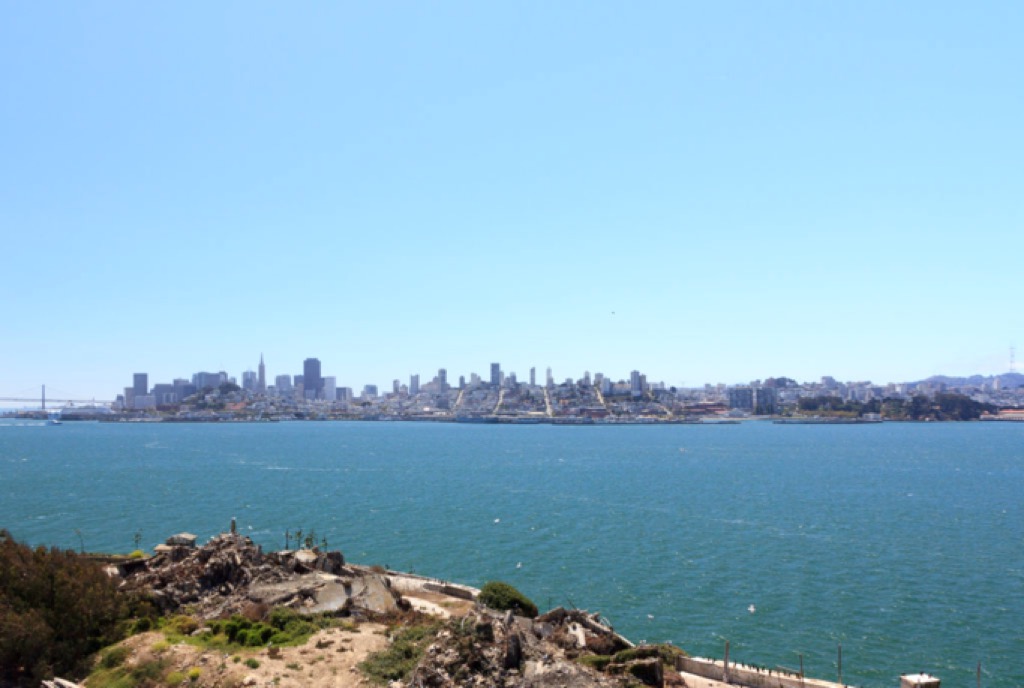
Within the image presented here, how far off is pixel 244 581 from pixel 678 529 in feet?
123

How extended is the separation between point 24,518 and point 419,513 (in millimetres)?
34245

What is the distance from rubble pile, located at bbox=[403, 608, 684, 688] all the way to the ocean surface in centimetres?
1104

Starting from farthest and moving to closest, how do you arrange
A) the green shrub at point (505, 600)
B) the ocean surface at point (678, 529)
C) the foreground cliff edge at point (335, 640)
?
the ocean surface at point (678, 529) → the green shrub at point (505, 600) → the foreground cliff edge at point (335, 640)

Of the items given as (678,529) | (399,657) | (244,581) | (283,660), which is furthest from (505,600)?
(678,529)

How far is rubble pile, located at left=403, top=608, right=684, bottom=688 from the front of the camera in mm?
19547

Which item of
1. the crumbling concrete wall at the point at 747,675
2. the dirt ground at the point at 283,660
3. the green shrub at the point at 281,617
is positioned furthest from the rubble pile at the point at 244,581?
the crumbling concrete wall at the point at 747,675

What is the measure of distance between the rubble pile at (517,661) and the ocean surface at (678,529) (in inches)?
434

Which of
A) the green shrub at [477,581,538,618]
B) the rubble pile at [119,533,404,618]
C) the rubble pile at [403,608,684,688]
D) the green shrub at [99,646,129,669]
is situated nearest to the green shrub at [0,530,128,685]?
the green shrub at [99,646,129,669]

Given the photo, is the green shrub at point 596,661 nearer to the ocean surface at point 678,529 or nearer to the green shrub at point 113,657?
the ocean surface at point 678,529

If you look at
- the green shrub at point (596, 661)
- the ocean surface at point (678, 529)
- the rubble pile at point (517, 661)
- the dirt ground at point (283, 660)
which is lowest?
the ocean surface at point (678, 529)

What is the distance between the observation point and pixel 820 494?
254 ft

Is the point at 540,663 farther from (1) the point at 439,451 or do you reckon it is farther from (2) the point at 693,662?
(1) the point at 439,451

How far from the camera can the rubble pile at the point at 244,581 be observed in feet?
95.2

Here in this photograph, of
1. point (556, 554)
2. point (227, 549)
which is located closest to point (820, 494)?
point (556, 554)
